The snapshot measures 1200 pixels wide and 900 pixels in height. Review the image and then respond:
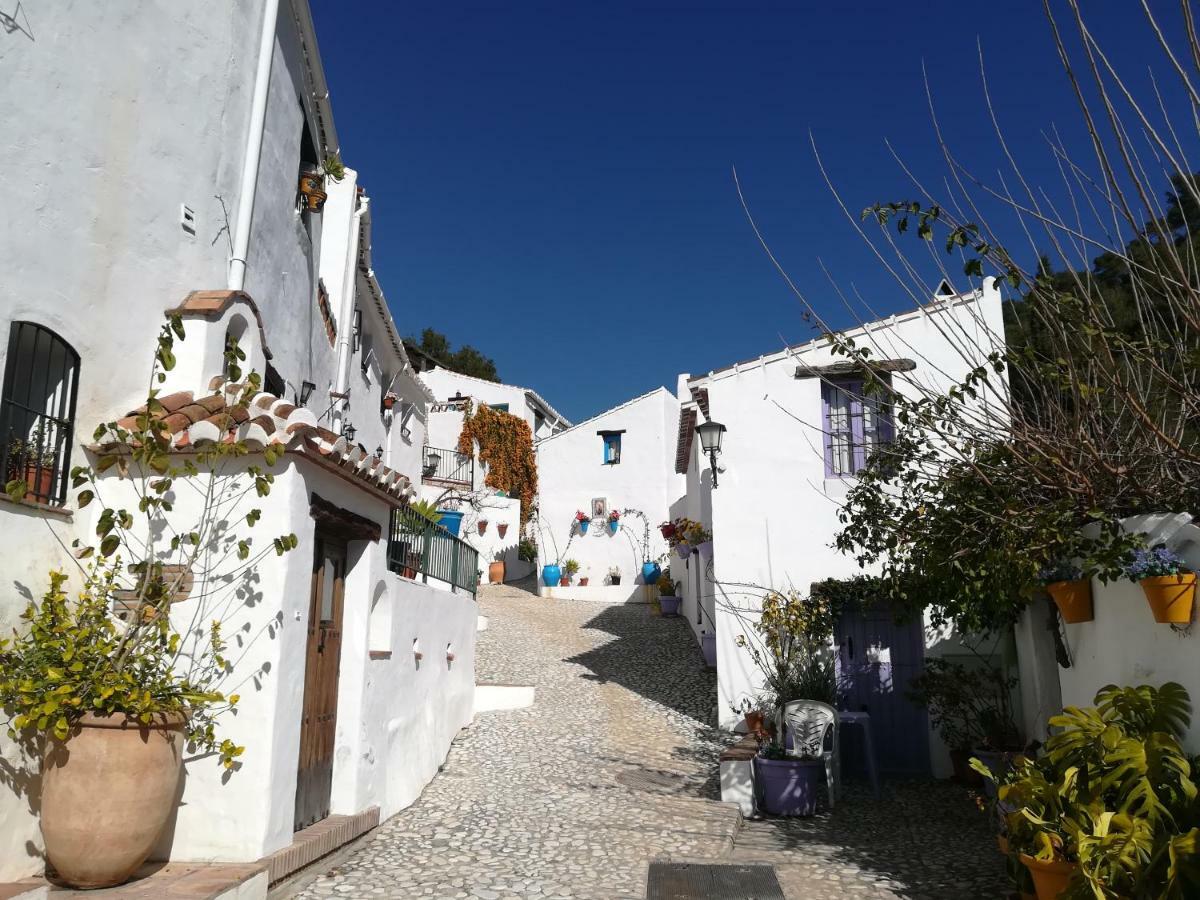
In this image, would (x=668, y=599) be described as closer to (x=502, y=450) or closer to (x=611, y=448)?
(x=611, y=448)

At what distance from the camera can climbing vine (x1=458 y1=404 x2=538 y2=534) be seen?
2812cm

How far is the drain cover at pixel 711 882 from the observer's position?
20.4 ft

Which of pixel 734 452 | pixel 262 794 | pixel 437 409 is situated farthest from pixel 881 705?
pixel 437 409

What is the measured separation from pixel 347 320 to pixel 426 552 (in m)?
3.58

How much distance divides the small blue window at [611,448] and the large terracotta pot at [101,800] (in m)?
22.5

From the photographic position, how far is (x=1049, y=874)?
469cm

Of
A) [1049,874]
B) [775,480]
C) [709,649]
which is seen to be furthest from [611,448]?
[1049,874]

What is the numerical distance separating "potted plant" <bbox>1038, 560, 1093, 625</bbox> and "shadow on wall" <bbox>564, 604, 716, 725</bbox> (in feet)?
22.6

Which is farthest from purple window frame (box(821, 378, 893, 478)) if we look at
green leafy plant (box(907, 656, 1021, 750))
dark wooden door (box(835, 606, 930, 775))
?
green leafy plant (box(907, 656, 1021, 750))

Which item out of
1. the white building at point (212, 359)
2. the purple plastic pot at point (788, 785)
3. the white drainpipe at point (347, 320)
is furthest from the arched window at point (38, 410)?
the purple plastic pot at point (788, 785)

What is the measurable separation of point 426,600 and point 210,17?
19.1 feet

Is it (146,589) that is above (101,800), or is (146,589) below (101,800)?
above

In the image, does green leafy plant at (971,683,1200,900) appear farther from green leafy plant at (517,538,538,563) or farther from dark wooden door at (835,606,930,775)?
green leafy plant at (517,538,538,563)

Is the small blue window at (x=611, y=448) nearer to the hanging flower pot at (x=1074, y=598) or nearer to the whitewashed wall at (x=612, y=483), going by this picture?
the whitewashed wall at (x=612, y=483)
